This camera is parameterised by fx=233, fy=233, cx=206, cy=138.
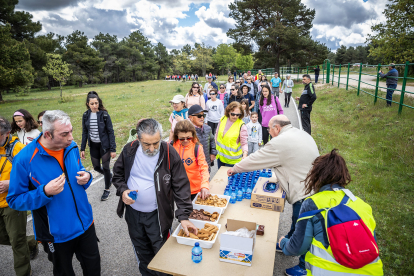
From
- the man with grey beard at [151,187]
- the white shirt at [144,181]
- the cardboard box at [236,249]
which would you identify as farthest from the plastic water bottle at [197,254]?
the white shirt at [144,181]

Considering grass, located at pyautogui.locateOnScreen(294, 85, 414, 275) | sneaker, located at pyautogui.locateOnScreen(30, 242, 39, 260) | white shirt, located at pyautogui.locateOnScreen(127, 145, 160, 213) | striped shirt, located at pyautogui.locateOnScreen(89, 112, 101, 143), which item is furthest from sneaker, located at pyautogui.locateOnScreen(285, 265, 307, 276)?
striped shirt, located at pyautogui.locateOnScreen(89, 112, 101, 143)

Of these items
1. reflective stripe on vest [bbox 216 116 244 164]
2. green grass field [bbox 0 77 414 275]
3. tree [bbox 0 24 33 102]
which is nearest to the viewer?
green grass field [bbox 0 77 414 275]

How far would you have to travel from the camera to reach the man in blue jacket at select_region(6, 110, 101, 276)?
7.30 feet

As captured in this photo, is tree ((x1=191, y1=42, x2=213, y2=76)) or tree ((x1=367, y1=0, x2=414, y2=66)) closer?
tree ((x1=367, y1=0, x2=414, y2=66))

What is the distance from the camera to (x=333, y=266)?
175 cm

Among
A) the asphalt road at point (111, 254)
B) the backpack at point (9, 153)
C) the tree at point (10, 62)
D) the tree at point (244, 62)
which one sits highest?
the tree at point (244, 62)

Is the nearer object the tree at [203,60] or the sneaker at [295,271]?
the sneaker at [295,271]

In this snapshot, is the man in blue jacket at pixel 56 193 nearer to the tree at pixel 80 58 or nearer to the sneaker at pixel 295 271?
the sneaker at pixel 295 271

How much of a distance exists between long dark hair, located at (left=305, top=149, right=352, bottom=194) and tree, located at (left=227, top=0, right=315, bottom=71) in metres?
31.9

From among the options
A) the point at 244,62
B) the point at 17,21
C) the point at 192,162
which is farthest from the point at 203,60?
the point at 192,162

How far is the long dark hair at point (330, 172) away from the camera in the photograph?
1.90m

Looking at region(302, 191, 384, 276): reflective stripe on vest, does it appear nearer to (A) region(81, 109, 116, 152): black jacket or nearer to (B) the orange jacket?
(B) the orange jacket

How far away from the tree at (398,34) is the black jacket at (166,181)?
23.9 meters

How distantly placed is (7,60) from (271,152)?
25.1m
